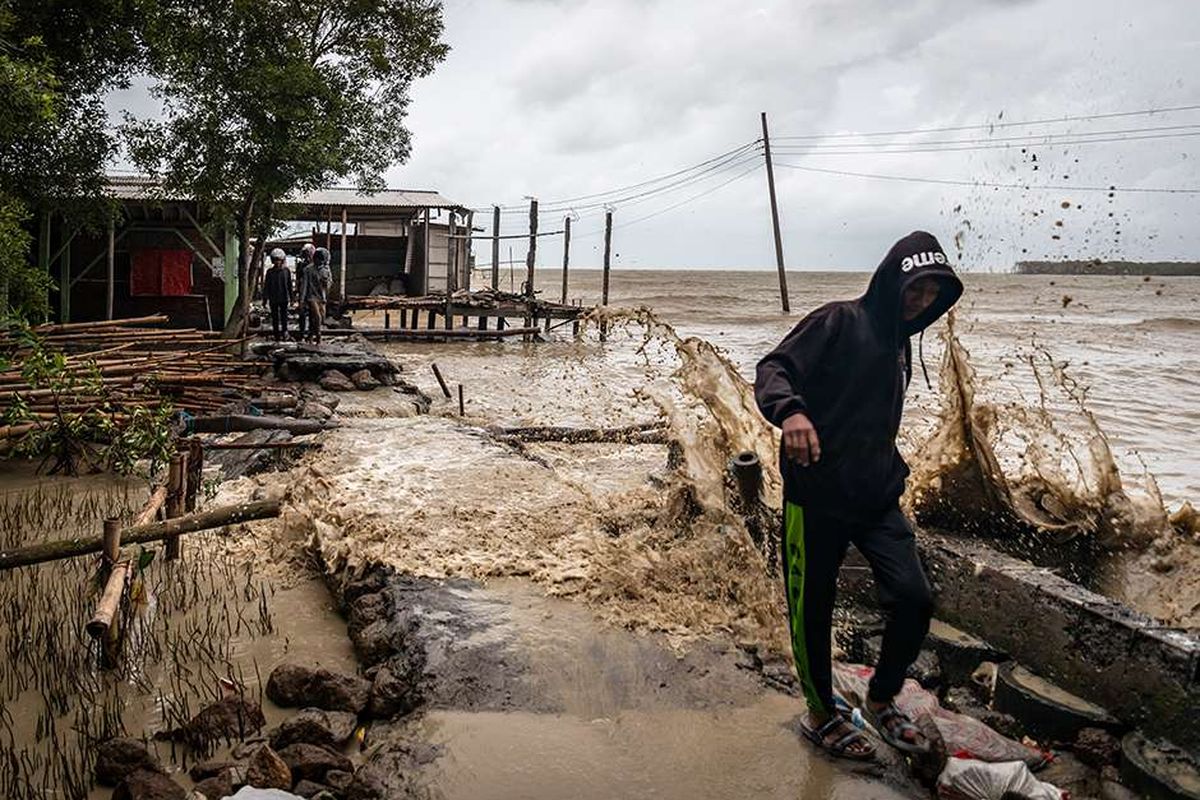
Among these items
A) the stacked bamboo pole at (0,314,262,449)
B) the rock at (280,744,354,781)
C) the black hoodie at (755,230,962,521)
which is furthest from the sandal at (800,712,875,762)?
the stacked bamboo pole at (0,314,262,449)

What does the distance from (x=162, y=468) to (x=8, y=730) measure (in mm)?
5242

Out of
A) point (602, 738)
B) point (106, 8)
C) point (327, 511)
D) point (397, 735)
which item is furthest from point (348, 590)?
point (106, 8)

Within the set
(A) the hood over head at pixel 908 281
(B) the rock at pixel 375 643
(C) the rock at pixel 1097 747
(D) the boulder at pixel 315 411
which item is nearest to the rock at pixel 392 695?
(B) the rock at pixel 375 643

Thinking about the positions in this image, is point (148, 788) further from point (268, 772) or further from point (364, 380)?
point (364, 380)

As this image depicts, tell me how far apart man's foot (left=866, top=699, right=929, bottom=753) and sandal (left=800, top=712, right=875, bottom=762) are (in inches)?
3.7

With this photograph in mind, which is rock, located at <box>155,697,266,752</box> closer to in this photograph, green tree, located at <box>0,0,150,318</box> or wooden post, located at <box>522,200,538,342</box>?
green tree, located at <box>0,0,150,318</box>

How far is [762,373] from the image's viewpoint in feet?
11.5

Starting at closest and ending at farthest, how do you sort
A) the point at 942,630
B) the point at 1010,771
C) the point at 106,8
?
the point at 1010,771
the point at 942,630
the point at 106,8

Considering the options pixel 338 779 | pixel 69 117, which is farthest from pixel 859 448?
pixel 69 117

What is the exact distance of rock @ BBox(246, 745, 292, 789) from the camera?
11.1 feet

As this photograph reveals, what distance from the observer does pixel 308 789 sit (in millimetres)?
3400

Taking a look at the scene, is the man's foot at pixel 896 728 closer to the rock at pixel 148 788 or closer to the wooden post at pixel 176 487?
the rock at pixel 148 788

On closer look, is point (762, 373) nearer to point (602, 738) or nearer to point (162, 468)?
point (602, 738)

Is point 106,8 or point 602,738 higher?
point 106,8
